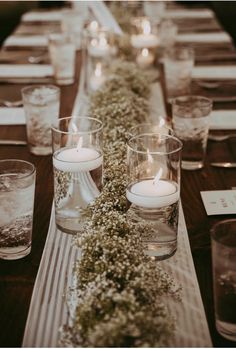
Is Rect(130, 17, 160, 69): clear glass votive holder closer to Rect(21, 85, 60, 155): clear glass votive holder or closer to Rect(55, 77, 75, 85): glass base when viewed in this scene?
Rect(55, 77, 75, 85): glass base

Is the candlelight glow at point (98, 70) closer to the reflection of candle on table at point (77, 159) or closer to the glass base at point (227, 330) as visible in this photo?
the reflection of candle on table at point (77, 159)

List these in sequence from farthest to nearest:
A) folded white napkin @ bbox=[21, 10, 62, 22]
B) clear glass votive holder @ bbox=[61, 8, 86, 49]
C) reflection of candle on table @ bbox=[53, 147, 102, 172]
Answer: folded white napkin @ bbox=[21, 10, 62, 22]
clear glass votive holder @ bbox=[61, 8, 86, 49]
reflection of candle on table @ bbox=[53, 147, 102, 172]

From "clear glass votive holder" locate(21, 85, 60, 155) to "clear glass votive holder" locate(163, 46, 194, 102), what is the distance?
599 millimetres

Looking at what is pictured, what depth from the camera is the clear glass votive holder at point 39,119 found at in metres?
1.79

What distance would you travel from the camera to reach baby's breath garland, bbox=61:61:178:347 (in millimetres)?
868

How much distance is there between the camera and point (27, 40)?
10.7 ft

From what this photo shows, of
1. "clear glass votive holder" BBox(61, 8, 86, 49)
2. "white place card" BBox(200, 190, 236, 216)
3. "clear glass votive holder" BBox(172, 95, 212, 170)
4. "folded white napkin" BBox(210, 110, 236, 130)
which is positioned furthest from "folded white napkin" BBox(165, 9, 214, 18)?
"white place card" BBox(200, 190, 236, 216)

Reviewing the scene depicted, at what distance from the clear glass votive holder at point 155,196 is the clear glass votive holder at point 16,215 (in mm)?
203

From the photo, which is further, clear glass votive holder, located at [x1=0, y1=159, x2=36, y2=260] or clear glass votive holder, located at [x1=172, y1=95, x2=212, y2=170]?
clear glass votive holder, located at [x1=172, y1=95, x2=212, y2=170]

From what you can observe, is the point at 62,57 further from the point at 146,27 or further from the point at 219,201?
the point at 219,201

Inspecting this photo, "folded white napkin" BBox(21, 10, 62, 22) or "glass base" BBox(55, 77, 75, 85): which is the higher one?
"glass base" BBox(55, 77, 75, 85)

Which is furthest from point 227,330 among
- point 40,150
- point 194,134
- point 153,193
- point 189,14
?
point 189,14

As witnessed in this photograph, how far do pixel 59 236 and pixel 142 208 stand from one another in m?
0.24

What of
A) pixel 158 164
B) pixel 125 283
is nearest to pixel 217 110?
pixel 158 164
